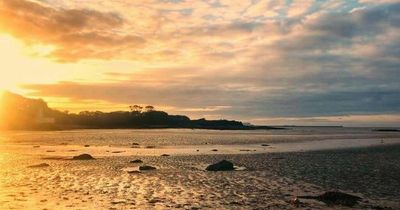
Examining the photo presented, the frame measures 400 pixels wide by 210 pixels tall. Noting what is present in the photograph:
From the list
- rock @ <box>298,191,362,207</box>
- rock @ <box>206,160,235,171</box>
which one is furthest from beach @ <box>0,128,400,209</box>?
rock @ <box>206,160,235,171</box>

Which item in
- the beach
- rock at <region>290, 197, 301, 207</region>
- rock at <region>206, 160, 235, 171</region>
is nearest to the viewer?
rock at <region>290, 197, 301, 207</region>

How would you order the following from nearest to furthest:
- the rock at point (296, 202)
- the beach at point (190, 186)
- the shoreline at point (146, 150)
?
1. the rock at point (296, 202)
2. the beach at point (190, 186)
3. the shoreline at point (146, 150)

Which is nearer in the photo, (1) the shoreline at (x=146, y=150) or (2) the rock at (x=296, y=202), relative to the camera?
(2) the rock at (x=296, y=202)

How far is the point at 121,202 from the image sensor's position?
2462cm

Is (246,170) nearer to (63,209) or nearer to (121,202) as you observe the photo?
(121,202)

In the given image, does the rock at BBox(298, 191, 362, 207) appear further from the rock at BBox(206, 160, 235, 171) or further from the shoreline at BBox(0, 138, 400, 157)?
the shoreline at BBox(0, 138, 400, 157)

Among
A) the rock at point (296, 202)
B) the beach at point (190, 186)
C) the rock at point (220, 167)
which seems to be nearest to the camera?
the rock at point (296, 202)

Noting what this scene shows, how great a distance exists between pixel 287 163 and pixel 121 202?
2853 cm

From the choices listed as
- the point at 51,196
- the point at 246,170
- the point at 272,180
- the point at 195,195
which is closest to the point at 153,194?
the point at 195,195

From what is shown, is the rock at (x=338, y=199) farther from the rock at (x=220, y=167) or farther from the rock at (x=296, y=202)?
the rock at (x=220, y=167)

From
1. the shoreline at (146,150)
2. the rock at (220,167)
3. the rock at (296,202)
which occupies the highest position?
the shoreline at (146,150)

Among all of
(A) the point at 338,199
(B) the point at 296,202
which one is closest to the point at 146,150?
(B) the point at 296,202

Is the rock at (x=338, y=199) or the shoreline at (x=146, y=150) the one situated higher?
the shoreline at (x=146, y=150)

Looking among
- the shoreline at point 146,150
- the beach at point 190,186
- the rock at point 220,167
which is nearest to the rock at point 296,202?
the beach at point 190,186
